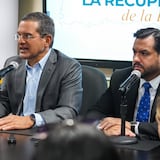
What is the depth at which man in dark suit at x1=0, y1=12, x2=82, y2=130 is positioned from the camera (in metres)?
2.59

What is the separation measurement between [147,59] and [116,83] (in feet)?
0.92

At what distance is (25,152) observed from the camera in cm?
168

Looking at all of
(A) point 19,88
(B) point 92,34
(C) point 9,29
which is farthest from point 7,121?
(C) point 9,29

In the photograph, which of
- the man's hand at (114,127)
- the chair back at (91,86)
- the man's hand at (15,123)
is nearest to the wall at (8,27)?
the chair back at (91,86)

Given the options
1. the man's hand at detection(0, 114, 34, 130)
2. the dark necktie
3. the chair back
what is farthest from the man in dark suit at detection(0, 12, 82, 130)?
the dark necktie

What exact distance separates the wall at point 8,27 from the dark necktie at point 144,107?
1.85 meters

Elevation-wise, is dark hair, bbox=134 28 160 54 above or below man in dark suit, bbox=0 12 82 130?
above

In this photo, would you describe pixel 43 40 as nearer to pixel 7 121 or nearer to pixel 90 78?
pixel 90 78

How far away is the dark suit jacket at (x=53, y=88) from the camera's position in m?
2.54

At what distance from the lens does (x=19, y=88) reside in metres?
2.67

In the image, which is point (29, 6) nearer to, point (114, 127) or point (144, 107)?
point (144, 107)

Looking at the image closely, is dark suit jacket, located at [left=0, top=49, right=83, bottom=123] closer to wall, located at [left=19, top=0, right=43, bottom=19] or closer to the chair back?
the chair back

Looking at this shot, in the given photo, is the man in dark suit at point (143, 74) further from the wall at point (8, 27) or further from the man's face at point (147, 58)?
the wall at point (8, 27)

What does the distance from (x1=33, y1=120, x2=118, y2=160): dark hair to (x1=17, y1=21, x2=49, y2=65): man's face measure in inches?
93.5
